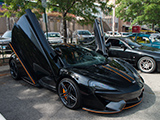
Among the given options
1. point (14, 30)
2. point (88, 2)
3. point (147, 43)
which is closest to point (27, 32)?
point (14, 30)

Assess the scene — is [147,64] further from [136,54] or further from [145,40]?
[145,40]

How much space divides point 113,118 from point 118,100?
1.11 ft

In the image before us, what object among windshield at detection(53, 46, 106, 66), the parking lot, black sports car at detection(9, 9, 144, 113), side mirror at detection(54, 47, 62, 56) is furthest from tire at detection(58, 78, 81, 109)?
side mirror at detection(54, 47, 62, 56)

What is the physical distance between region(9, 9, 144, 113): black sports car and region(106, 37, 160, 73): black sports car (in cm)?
252

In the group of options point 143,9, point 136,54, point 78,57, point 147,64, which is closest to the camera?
point 78,57

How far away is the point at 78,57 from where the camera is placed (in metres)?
3.66

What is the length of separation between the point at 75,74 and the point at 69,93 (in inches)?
16.0

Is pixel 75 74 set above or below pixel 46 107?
above

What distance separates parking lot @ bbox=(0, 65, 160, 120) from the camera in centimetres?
271

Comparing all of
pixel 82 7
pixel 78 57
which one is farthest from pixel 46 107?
pixel 82 7

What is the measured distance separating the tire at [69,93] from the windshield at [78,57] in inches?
19.9

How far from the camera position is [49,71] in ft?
11.2

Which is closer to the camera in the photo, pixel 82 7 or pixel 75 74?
pixel 75 74

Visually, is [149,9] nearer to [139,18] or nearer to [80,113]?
[139,18]
